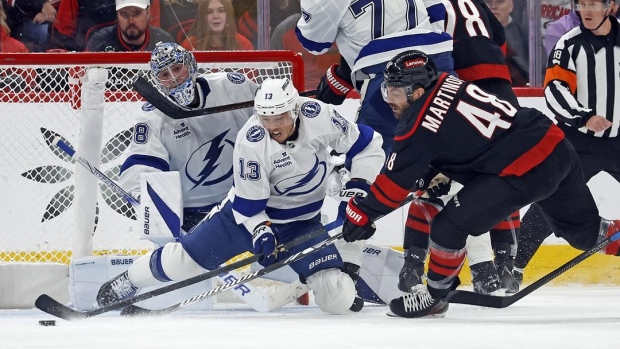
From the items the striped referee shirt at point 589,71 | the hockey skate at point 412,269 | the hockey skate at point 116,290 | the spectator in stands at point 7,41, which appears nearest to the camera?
the hockey skate at point 412,269

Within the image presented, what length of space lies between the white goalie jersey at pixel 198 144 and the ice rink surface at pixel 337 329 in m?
0.52

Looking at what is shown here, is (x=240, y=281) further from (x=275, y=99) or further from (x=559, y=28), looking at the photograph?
(x=559, y=28)

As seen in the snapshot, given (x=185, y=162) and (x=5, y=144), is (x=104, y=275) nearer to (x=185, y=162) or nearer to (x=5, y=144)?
(x=185, y=162)

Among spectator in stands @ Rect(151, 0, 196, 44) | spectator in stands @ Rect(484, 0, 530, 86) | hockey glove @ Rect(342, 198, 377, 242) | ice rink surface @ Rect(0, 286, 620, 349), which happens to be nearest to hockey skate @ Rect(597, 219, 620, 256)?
ice rink surface @ Rect(0, 286, 620, 349)

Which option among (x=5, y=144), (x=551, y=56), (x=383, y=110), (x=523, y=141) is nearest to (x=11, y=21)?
(x=5, y=144)

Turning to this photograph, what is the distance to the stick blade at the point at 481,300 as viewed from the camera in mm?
3508

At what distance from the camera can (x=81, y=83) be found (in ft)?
15.2

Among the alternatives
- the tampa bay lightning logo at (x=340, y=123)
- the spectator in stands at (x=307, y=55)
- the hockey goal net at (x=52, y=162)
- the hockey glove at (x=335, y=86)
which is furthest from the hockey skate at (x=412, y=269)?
the spectator in stands at (x=307, y=55)

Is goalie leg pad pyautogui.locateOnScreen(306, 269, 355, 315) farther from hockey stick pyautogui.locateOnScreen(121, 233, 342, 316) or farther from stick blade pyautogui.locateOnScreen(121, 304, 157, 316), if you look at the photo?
stick blade pyautogui.locateOnScreen(121, 304, 157, 316)

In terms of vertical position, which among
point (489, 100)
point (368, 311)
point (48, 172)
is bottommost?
point (368, 311)

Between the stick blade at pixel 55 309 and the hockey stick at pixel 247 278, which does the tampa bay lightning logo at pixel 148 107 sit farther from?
the stick blade at pixel 55 309

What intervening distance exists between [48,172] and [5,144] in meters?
0.21

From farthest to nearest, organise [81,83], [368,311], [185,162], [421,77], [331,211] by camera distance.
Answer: [331,211], [81,83], [185,162], [368,311], [421,77]

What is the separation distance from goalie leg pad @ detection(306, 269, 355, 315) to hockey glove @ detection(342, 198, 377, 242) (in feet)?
1.21
